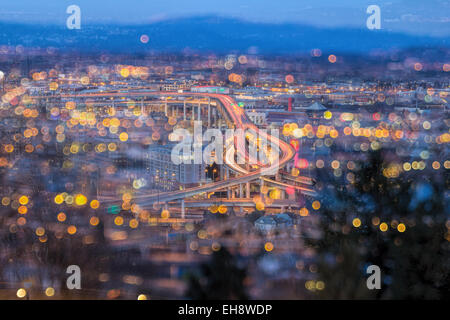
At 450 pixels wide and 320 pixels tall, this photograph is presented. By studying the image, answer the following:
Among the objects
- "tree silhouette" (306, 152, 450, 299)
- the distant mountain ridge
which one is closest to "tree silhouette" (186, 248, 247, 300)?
"tree silhouette" (306, 152, 450, 299)

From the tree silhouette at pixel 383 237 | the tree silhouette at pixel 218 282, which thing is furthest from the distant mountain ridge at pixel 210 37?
the tree silhouette at pixel 218 282

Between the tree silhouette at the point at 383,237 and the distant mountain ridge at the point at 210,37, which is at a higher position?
the distant mountain ridge at the point at 210,37

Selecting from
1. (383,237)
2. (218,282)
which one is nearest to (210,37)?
(383,237)

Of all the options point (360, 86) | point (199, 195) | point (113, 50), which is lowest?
point (199, 195)

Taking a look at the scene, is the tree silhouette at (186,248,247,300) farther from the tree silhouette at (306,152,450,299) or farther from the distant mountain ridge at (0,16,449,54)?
the distant mountain ridge at (0,16,449,54)

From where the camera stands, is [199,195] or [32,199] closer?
[32,199]

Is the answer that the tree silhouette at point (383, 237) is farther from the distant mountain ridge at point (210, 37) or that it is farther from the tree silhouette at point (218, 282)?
the distant mountain ridge at point (210, 37)
